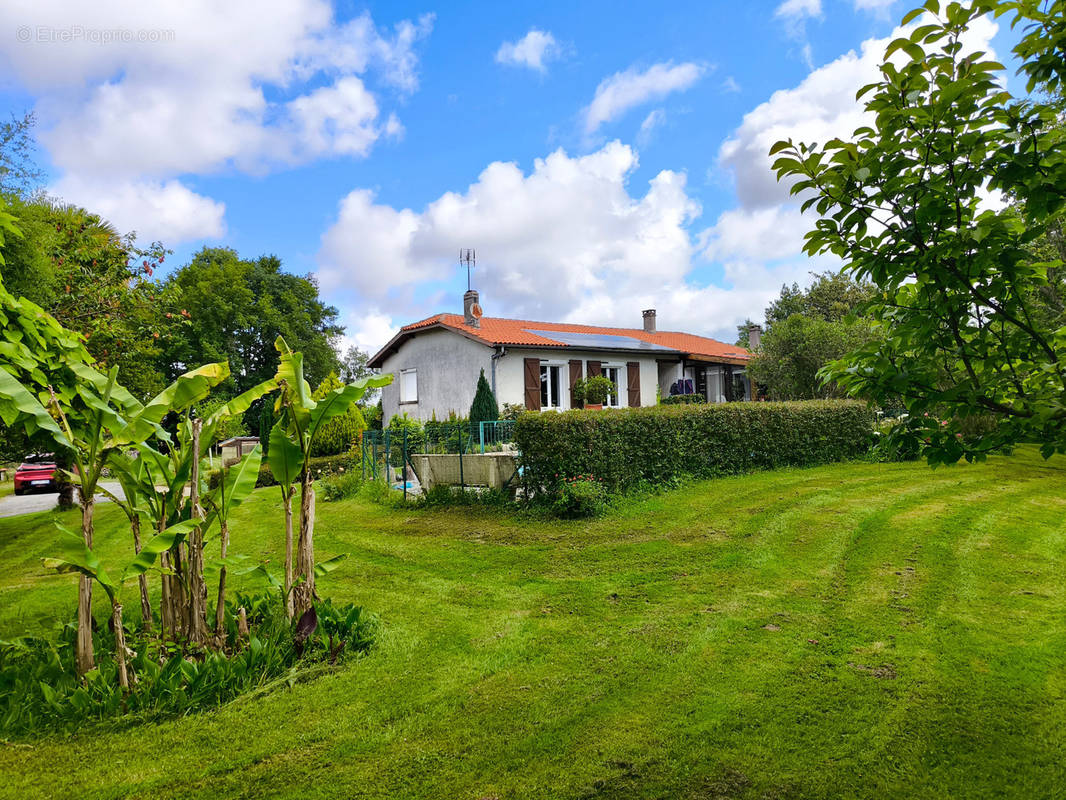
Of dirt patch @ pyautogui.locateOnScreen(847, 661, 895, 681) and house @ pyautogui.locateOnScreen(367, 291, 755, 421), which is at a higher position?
house @ pyautogui.locateOnScreen(367, 291, 755, 421)

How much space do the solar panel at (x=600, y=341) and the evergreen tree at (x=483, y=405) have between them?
3.93m

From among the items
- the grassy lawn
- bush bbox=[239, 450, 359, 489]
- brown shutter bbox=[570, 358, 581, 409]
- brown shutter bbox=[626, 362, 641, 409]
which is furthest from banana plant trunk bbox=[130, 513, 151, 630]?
brown shutter bbox=[626, 362, 641, 409]


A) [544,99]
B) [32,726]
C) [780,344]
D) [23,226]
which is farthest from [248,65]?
[780,344]

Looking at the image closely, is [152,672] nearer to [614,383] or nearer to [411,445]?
[411,445]

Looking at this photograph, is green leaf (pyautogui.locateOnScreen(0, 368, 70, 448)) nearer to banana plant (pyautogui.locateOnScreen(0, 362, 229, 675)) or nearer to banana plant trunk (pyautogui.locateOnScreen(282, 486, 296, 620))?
banana plant (pyautogui.locateOnScreen(0, 362, 229, 675))

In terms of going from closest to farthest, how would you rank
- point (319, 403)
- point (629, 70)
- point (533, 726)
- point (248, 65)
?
1. point (533, 726)
2. point (319, 403)
3. point (248, 65)
4. point (629, 70)

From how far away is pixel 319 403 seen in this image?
5.04m

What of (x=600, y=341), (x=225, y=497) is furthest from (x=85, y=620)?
(x=600, y=341)

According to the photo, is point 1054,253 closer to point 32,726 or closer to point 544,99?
point 544,99

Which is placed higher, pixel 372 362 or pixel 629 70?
pixel 629 70

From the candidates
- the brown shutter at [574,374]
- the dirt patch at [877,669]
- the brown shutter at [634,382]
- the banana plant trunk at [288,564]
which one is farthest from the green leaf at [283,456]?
the brown shutter at [634,382]

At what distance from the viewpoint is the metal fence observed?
14328 mm

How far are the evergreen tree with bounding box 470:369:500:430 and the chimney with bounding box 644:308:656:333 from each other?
1293 cm

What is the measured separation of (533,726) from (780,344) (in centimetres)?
2027
